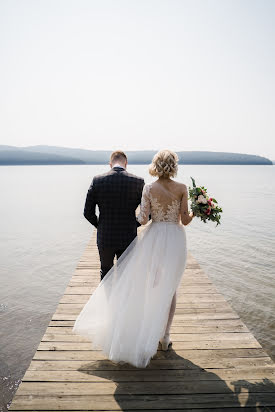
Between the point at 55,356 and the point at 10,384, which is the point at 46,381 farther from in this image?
the point at 10,384

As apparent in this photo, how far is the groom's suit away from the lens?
376 cm

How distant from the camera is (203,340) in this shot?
412 cm

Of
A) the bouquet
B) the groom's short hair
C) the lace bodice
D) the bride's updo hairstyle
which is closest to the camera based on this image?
the bride's updo hairstyle

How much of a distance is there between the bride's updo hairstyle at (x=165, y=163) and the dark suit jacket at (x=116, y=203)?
441 millimetres

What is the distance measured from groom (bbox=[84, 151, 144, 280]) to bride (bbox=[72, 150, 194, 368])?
8.0 inches

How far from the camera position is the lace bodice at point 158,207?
3.51 metres

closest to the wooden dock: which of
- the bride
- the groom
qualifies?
the bride

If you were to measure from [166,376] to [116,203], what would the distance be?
1942mm

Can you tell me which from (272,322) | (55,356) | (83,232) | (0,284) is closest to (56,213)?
(83,232)

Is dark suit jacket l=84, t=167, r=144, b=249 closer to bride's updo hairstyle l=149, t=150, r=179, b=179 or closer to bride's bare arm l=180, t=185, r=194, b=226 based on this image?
bride's updo hairstyle l=149, t=150, r=179, b=179

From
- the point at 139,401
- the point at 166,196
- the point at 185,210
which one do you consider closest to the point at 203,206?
the point at 185,210

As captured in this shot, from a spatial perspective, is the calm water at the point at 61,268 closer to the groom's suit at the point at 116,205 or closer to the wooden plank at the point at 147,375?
the wooden plank at the point at 147,375

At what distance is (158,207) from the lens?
3.56 meters

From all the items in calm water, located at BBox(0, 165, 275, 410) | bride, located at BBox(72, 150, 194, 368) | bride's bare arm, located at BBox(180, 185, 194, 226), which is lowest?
calm water, located at BBox(0, 165, 275, 410)
